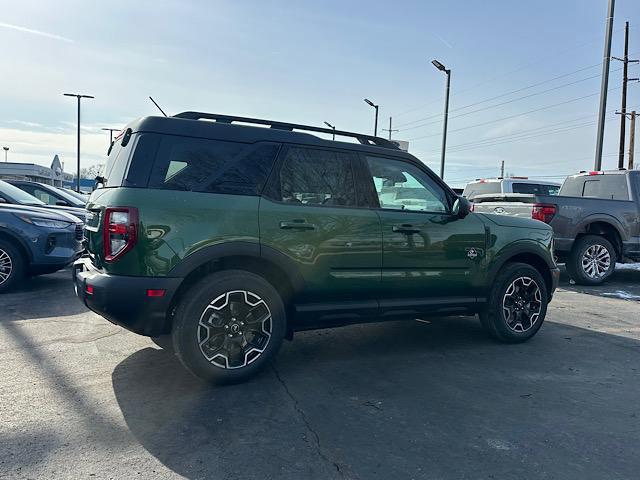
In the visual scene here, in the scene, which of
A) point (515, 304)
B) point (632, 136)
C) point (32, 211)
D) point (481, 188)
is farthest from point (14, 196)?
point (632, 136)

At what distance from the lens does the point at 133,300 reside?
3.48 m

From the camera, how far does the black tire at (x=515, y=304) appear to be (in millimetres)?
5062

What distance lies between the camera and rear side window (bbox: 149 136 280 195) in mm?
3637

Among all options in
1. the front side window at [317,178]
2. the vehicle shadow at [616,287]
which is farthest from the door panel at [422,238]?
the vehicle shadow at [616,287]

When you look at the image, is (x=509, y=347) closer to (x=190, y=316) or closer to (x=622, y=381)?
(x=622, y=381)

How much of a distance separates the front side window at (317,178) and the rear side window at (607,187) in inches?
287

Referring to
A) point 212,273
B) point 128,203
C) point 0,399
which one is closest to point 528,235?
point 212,273

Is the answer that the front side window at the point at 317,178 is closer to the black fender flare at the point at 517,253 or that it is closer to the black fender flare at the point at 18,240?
the black fender flare at the point at 517,253

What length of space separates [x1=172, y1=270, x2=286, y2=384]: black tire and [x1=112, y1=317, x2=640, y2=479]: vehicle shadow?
0.59 ft

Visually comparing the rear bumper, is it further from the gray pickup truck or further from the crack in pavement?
the gray pickup truck

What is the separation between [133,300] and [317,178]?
173 centimetres

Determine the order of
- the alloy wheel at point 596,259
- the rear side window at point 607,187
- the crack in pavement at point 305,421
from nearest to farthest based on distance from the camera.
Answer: the crack in pavement at point 305,421, the alloy wheel at point 596,259, the rear side window at point 607,187

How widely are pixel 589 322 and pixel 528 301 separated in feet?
5.13

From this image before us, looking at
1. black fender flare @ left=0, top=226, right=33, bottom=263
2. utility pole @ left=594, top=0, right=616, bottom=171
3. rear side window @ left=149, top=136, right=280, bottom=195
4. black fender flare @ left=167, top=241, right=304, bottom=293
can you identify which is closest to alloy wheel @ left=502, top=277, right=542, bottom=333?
black fender flare @ left=167, top=241, right=304, bottom=293
